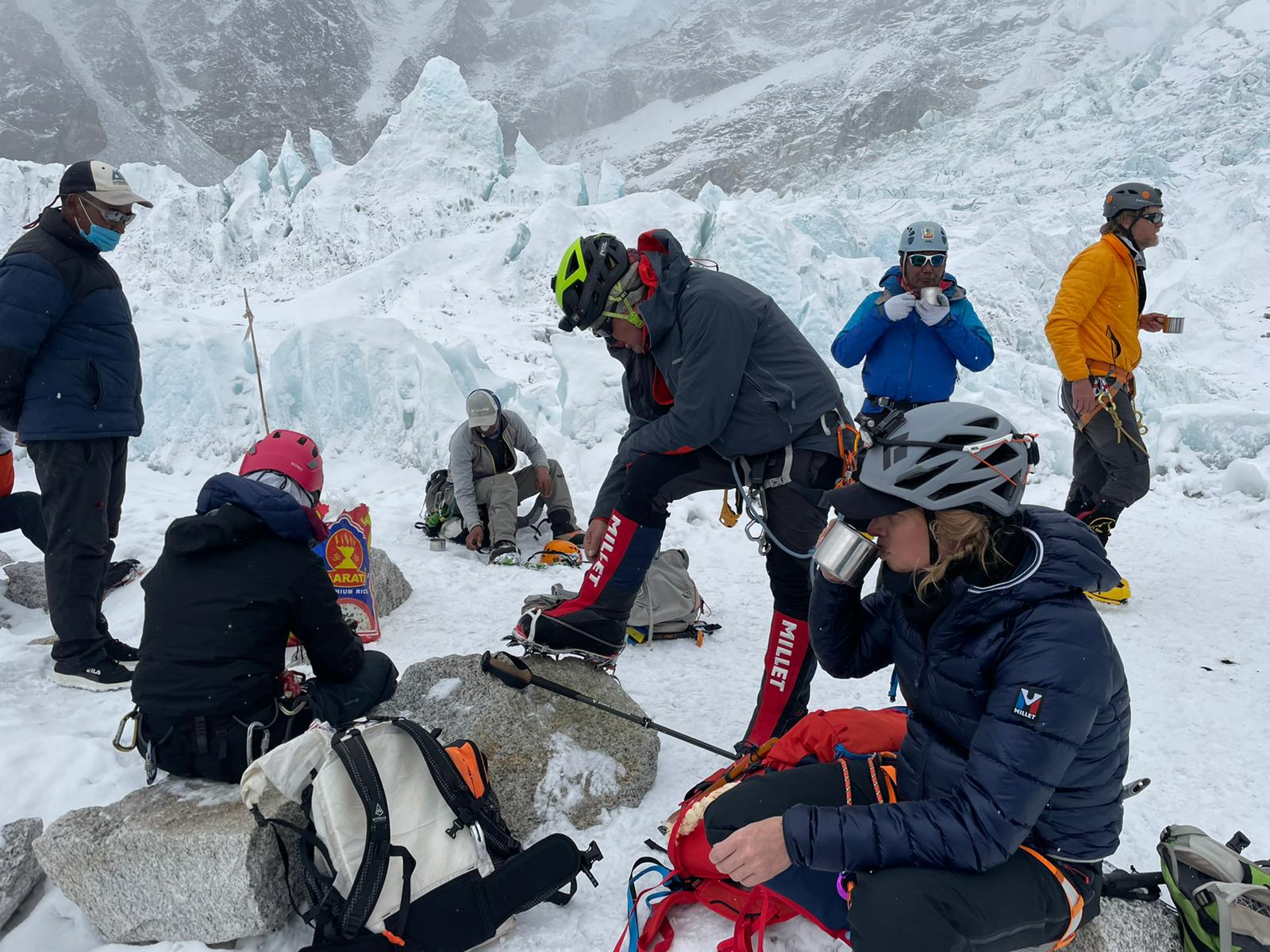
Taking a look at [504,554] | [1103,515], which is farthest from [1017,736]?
[504,554]

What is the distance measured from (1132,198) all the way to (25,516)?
221 inches

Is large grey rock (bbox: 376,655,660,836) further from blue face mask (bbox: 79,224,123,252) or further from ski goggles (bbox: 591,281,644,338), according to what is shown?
blue face mask (bbox: 79,224,123,252)

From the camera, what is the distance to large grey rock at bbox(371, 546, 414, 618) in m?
4.07

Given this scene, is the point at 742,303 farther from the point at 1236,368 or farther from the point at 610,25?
the point at 610,25

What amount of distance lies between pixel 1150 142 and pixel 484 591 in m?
27.6

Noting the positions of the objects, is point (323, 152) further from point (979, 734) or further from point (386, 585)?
point (979, 734)

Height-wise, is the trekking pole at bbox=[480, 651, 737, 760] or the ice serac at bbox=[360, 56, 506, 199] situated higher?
the ice serac at bbox=[360, 56, 506, 199]

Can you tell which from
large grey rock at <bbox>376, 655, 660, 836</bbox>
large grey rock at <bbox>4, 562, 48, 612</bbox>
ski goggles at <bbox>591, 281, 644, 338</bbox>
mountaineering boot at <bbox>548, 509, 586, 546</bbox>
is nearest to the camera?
large grey rock at <bbox>376, 655, 660, 836</bbox>

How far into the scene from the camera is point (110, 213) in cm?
309

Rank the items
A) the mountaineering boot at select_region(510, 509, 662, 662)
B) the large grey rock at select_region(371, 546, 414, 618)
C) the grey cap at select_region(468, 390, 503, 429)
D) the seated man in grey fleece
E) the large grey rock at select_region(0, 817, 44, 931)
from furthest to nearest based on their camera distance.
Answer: the grey cap at select_region(468, 390, 503, 429)
the seated man in grey fleece
the large grey rock at select_region(371, 546, 414, 618)
the mountaineering boot at select_region(510, 509, 662, 662)
the large grey rock at select_region(0, 817, 44, 931)

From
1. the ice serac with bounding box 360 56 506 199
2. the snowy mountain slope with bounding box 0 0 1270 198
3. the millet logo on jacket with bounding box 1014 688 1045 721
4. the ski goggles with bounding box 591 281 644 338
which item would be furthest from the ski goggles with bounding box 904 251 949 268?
the snowy mountain slope with bounding box 0 0 1270 198

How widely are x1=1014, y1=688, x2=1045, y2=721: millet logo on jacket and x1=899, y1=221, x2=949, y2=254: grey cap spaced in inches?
108

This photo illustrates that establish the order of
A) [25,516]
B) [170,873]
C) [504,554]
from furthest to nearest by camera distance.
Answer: [504,554] < [25,516] < [170,873]

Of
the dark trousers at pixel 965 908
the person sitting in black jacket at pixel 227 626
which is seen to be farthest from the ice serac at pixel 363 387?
the dark trousers at pixel 965 908
